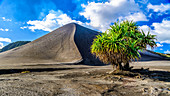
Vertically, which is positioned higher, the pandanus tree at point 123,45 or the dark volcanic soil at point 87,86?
the pandanus tree at point 123,45

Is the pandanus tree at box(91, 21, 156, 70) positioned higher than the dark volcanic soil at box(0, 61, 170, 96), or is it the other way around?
the pandanus tree at box(91, 21, 156, 70)

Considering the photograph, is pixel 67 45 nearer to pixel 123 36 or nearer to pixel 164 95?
pixel 123 36

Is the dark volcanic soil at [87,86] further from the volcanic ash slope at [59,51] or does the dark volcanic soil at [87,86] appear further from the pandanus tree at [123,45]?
the volcanic ash slope at [59,51]

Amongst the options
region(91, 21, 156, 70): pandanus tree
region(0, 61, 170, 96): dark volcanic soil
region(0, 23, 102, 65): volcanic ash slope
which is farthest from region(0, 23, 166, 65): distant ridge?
region(0, 61, 170, 96): dark volcanic soil

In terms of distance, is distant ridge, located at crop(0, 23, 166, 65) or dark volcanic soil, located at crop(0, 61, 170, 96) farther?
distant ridge, located at crop(0, 23, 166, 65)

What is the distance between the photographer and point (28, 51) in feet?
138

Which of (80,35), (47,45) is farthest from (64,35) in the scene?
(47,45)

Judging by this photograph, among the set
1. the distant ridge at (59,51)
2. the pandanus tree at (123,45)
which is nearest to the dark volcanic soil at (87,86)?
the pandanus tree at (123,45)

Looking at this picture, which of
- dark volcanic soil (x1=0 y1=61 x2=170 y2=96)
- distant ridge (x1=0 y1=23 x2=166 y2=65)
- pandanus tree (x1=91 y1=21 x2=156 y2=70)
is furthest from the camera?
distant ridge (x1=0 y1=23 x2=166 y2=65)

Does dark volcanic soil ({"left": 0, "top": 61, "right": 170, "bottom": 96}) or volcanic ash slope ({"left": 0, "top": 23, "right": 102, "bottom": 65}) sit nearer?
dark volcanic soil ({"left": 0, "top": 61, "right": 170, "bottom": 96})

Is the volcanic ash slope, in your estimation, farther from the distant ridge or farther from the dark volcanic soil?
the dark volcanic soil

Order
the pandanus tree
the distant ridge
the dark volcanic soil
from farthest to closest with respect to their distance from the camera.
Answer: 1. the distant ridge
2. the pandanus tree
3. the dark volcanic soil

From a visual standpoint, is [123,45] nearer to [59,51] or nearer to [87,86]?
[87,86]

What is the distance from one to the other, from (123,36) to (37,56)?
35.2 metres
